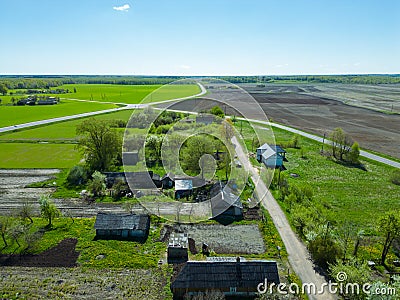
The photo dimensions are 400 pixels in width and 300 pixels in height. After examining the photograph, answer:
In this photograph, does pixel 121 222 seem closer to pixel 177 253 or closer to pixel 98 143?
pixel 177 253

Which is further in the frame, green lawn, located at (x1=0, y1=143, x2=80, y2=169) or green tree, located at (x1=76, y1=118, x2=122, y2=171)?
green lawn, located at (x1=0, y1=143, x2=80, y2=169)

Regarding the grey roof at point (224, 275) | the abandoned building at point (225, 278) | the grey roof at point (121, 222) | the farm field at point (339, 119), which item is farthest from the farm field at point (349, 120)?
the grey roof at point (121, 222)

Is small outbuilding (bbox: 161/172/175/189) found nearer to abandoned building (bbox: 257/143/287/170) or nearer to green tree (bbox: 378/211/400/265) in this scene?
abandoned building (bbox: 257/143/287/170)

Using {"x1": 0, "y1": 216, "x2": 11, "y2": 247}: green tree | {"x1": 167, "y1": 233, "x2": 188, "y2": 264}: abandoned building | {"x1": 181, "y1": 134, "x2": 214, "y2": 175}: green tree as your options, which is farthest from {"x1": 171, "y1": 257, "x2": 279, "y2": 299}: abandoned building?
{"x1": 181, "y1": 134, "x2": 214, "y2": 175}: green tree

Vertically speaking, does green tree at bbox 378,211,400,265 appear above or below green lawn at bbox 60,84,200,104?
below

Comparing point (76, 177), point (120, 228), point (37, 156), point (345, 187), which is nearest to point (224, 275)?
point (120, 228)
